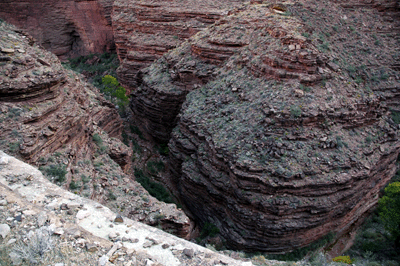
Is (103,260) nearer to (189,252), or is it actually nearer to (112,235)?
(112,235)

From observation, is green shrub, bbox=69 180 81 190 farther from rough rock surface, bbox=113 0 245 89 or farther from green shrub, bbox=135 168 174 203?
rough rock surface, bbox=113 0 245 89

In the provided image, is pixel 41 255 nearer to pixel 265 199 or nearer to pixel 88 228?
pixel 88 228

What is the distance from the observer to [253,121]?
13.1 meters

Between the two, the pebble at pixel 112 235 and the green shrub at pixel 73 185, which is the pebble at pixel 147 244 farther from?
the green shrub at pixel 73 185

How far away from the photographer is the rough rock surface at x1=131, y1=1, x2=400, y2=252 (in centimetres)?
1166

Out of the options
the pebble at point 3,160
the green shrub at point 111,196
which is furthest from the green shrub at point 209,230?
the pebble at point 3,160

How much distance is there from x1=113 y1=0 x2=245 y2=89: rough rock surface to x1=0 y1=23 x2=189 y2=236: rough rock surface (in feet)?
41.2

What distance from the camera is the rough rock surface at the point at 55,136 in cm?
892

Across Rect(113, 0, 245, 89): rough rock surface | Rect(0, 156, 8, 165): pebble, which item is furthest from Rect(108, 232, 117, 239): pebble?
Rect(113, 0, 245, 89): rough rock surface

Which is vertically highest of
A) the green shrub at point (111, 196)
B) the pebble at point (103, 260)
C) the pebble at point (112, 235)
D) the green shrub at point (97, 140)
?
the pebble at point (103, 260)

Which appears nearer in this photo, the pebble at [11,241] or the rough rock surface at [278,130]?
the pebble at [11,241]

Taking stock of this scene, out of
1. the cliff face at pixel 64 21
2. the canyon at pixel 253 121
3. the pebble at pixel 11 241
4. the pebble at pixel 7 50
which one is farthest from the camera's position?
the cliff face at pixel 64 21

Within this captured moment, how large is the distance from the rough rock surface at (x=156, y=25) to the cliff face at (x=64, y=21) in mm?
6615

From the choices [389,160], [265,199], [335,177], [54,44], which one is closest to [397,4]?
[389,160]
